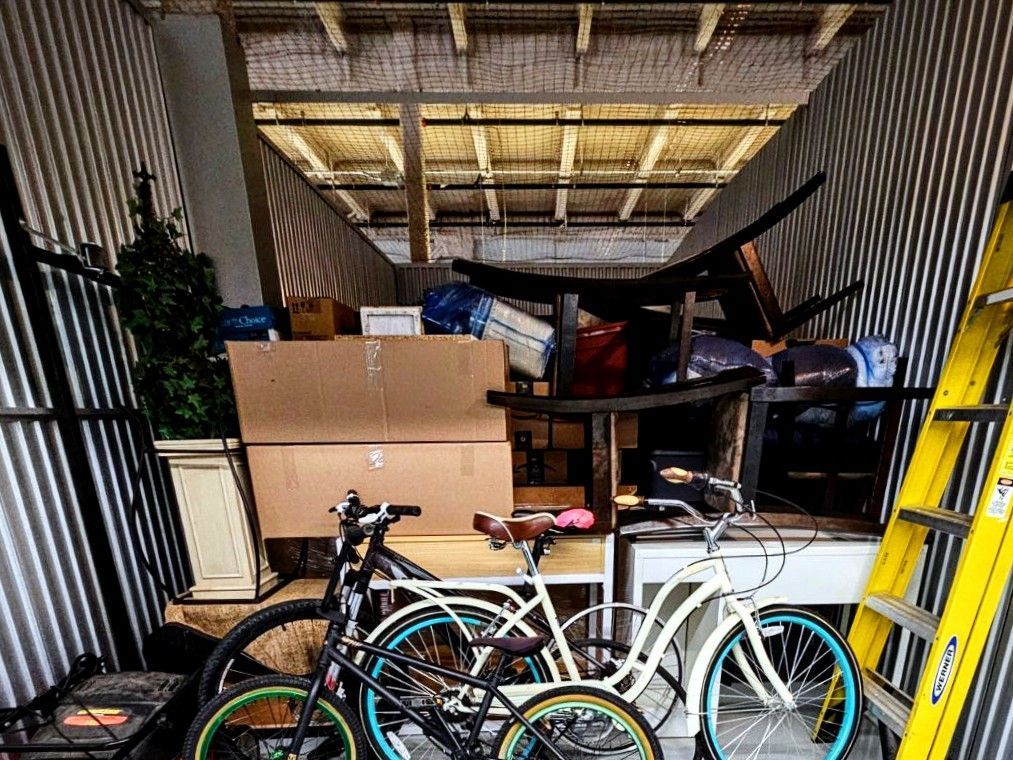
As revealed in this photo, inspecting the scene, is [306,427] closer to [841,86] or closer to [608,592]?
[608,592]

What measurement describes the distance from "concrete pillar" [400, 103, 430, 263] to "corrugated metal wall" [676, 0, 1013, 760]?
2603mm

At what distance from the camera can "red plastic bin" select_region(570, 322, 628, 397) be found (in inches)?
64.3

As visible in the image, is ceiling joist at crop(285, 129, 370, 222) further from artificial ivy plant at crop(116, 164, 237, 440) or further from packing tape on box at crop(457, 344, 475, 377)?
packing tape on box at crop(457, 344, 475, 377)

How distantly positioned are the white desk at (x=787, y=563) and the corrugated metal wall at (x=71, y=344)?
2096mm

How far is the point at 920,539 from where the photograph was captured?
1374 mm

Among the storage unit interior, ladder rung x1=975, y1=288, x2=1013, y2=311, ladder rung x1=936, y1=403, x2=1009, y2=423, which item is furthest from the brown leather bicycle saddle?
ladder rung x1=975, y1=288, x2=1013, y2=311

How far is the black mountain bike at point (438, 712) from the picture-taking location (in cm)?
112

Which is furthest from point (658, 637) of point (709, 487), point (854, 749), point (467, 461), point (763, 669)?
point (854, 749)

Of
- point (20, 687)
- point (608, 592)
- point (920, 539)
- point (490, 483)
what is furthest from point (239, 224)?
point (920, 539)

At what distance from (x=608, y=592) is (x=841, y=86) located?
9.59ft

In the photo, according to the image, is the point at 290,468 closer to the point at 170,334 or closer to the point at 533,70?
the point at 170,334

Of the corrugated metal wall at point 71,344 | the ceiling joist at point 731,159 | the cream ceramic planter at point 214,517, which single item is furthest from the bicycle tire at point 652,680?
the ceiling joist at point 731,159

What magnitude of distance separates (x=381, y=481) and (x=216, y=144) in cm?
192

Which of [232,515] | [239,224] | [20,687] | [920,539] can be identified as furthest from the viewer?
[239,224]
